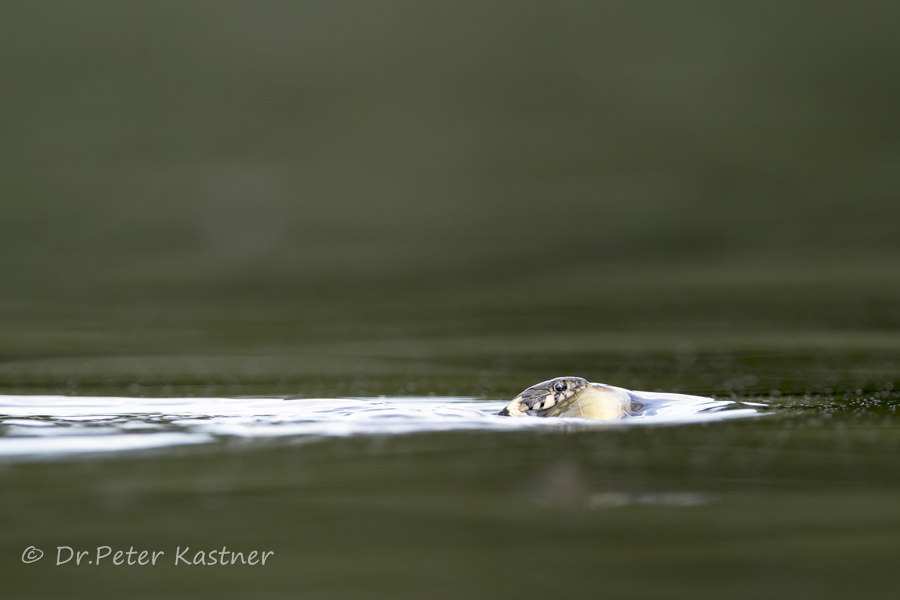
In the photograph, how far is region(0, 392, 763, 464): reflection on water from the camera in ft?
13.4

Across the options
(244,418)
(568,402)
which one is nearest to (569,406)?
(568,402)

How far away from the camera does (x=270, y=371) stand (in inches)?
241

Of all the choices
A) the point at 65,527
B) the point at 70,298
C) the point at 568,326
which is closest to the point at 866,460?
the point at 65,527

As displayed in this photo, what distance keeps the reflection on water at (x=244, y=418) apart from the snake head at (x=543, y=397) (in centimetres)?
9

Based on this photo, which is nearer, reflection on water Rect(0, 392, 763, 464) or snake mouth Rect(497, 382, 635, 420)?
reflection on water Rect(0, 392, 763, 464)

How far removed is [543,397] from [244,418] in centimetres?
116

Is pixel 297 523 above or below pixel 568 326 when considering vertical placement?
below

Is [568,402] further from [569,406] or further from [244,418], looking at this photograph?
[244,418]

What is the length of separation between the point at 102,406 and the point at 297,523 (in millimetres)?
1938

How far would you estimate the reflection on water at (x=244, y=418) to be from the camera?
4.09 metres

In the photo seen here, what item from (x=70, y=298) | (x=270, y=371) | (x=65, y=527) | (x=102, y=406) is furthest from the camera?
(x=70, y=298)

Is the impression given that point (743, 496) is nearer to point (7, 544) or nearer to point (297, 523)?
point (297, 523)

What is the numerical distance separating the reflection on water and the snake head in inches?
3.5

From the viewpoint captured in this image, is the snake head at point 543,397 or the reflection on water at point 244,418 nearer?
the reflection on water at point 244,418
